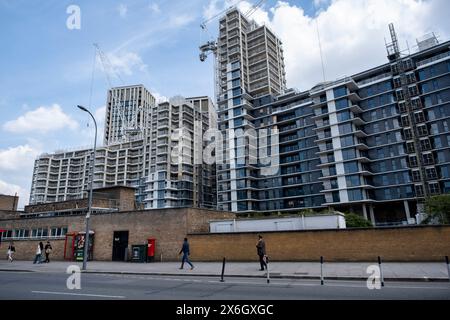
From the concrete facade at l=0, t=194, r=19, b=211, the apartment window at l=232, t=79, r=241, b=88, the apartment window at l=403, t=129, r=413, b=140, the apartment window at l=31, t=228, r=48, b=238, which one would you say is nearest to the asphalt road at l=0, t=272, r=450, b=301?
the apartment window at l=31, t=228, r=48, b=238

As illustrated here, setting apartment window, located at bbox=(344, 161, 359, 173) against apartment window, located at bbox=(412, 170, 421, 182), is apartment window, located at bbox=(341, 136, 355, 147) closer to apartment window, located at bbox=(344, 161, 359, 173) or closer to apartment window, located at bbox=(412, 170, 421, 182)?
apartment window, located at bbox=(344, 161, 359, 173)

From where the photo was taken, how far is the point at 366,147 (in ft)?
202

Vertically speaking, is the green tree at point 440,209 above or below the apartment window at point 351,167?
below

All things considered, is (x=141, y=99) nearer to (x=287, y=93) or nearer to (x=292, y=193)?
(x=287, y=93)

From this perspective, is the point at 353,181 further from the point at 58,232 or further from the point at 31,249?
the point at 31,249

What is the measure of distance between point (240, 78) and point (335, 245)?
229ft

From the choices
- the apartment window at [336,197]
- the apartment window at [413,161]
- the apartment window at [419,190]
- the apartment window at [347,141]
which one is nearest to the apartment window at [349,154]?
the apartment window at [347,141]

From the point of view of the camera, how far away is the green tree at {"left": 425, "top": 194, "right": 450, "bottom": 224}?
3266 centimetres

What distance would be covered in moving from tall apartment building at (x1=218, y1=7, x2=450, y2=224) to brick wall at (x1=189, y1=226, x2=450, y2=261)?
4313 centimetres

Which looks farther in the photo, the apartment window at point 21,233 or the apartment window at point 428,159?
the apartment window at point 428,159

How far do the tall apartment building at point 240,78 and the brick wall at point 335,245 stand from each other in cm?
5319

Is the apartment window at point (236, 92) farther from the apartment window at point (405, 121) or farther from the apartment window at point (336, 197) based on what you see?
the apartment window at point (405, 121)

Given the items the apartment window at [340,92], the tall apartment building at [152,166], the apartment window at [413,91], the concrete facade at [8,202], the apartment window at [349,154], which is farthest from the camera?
the tall apartment building at [152,166]

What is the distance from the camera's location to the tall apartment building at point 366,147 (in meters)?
55.8
